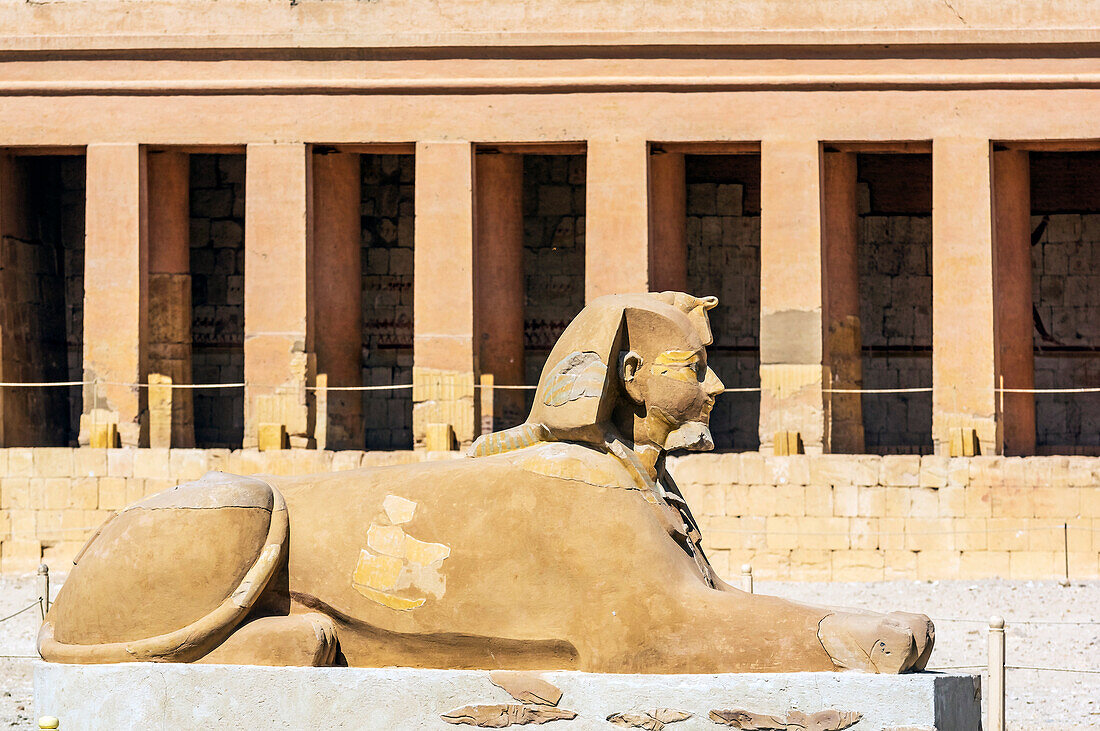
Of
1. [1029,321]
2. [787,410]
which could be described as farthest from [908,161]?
[787,410]

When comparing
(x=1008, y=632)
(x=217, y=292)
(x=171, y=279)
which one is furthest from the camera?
(x=217, y=292)

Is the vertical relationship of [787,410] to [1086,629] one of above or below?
above

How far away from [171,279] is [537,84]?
4.66 metres

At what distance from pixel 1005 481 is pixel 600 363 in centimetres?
1018

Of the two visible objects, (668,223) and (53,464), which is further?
(668,223)

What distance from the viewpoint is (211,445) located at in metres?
22.1

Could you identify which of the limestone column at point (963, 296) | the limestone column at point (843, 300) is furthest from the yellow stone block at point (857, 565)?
the limestone column at point (843, 300)

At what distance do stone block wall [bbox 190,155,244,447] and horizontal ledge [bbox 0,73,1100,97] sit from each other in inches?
179

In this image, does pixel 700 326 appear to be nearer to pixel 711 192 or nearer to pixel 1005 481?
pixel 1005 481

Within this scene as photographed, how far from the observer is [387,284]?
22109 millimetres

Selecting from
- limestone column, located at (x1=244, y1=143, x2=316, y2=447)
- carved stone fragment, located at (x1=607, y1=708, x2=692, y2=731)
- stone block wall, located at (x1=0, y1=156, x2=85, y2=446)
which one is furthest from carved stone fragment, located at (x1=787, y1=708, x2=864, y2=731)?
stone block wall, located at (x1=0, y1=156, x2=85, y2=446)

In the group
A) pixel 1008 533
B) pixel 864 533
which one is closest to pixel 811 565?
pixel 864 533

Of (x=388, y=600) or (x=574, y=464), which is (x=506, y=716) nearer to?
(x=388, y=600)

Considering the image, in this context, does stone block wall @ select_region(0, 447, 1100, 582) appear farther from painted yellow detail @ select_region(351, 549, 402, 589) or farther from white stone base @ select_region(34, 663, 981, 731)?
white stone base @ select_region(34, 663, 981, 731)
